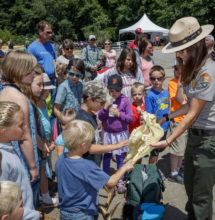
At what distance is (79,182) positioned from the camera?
8.01 ft

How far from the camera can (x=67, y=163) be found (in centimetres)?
245

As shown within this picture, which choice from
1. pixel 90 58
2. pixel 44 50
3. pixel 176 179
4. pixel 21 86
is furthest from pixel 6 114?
pixel 90 58

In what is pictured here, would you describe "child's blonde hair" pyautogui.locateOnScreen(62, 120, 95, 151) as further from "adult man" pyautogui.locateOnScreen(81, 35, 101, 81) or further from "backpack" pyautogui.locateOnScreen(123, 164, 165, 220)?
"adult man" pyautogui.locateOnScreen(81, 35, 101, 81)

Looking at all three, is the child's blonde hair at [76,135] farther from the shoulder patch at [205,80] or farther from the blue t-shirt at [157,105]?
the blue t-shirt at [157,105]

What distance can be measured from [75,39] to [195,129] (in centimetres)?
5040

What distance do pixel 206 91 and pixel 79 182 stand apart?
54.4 inches

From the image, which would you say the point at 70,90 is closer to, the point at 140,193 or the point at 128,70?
the point at 128,70

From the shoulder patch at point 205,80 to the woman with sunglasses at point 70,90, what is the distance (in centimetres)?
207

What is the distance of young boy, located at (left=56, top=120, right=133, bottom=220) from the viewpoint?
2389mm

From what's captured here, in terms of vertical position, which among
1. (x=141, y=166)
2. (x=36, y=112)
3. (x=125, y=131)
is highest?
(x=36, y=112)

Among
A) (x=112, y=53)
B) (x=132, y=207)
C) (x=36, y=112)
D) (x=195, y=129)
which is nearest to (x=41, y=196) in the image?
(x=132, y=207)

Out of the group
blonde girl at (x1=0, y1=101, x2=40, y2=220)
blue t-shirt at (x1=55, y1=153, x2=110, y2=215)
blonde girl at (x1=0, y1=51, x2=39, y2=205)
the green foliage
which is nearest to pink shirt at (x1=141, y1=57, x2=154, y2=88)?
blonde girl at (x1=0, y1=51, x2=39, y2=205)

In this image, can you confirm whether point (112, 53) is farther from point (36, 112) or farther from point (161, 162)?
point (36, 112)

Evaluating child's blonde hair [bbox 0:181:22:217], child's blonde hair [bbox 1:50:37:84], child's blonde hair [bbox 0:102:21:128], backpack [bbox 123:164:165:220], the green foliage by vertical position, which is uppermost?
the green foliage
